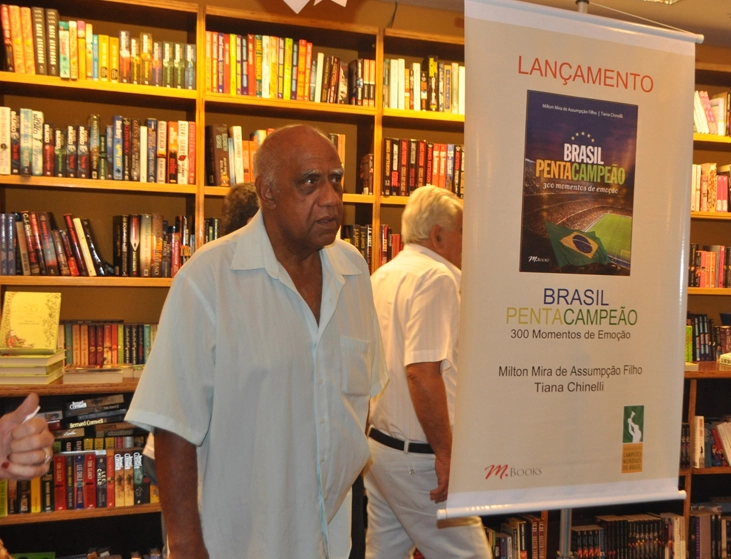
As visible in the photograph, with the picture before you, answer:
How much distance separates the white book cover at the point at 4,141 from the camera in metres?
2.91

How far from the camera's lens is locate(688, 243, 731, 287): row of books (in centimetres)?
388

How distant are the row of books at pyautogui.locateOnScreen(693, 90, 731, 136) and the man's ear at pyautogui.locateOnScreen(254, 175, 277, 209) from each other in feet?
9.99

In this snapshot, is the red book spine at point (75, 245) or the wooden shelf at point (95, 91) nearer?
the wooden shelf at point (95, 91)

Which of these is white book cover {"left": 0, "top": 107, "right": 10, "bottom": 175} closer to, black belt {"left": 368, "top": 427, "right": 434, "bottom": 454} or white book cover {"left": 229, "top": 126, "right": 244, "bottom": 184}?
white book cover {"left": 229, "top": 126, "right": 244, "bottom": 184}

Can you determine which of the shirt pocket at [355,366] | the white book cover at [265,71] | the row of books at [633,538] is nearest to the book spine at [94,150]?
the white book cover at [265,71]

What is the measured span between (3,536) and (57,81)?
1.95 metres

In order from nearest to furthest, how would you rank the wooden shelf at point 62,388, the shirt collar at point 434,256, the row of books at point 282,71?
the shirt collar at point 434,256 < the wooden shelf at point 62,388 < the row of books at point 282,71

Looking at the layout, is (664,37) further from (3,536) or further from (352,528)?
(3,536)

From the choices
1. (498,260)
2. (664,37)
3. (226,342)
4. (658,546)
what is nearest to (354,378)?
(226,342)

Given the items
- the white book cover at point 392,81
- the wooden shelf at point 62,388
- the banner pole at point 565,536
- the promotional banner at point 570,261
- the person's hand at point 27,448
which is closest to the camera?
the person's hand at point 27,448

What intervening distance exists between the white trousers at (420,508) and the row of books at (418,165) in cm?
143

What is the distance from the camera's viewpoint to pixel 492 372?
1.75 m

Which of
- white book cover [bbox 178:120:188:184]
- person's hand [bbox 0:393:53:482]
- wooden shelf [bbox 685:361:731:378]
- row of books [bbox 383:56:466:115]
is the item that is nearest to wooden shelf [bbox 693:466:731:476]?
wooden shelf [bbox 685:361:731:378]

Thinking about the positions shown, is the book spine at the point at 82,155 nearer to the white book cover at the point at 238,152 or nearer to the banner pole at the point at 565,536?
the white book cover at the point at 238,152
